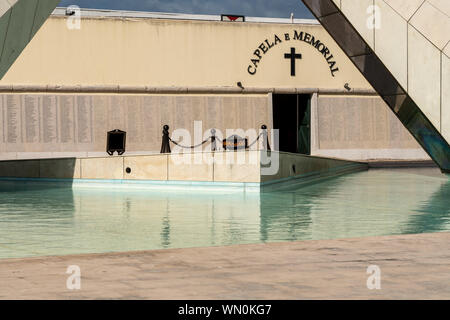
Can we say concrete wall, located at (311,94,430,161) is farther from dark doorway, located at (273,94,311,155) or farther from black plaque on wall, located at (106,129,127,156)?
black plaque on wall, located at (106,129,127,156)

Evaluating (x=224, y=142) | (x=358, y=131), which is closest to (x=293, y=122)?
(x=358, y=131)

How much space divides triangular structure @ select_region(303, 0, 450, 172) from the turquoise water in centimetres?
166

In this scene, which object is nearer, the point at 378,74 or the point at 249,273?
the point at 249,273

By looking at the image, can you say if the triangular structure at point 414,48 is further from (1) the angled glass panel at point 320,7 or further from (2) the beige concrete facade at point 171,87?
(2) the beige concrete facade at point 171,87

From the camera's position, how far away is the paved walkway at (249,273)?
13.2 feet

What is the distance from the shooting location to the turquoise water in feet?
23.9

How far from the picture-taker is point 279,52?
92.5ft

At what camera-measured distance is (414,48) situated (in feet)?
42.8

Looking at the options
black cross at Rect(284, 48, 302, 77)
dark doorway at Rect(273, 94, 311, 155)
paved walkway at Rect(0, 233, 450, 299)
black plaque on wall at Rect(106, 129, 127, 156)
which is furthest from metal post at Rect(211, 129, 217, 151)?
paved walkway at Rect(0, 233, 450, 299)

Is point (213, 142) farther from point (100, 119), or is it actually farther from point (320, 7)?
point (320, 7)

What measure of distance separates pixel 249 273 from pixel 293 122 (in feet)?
91.0
